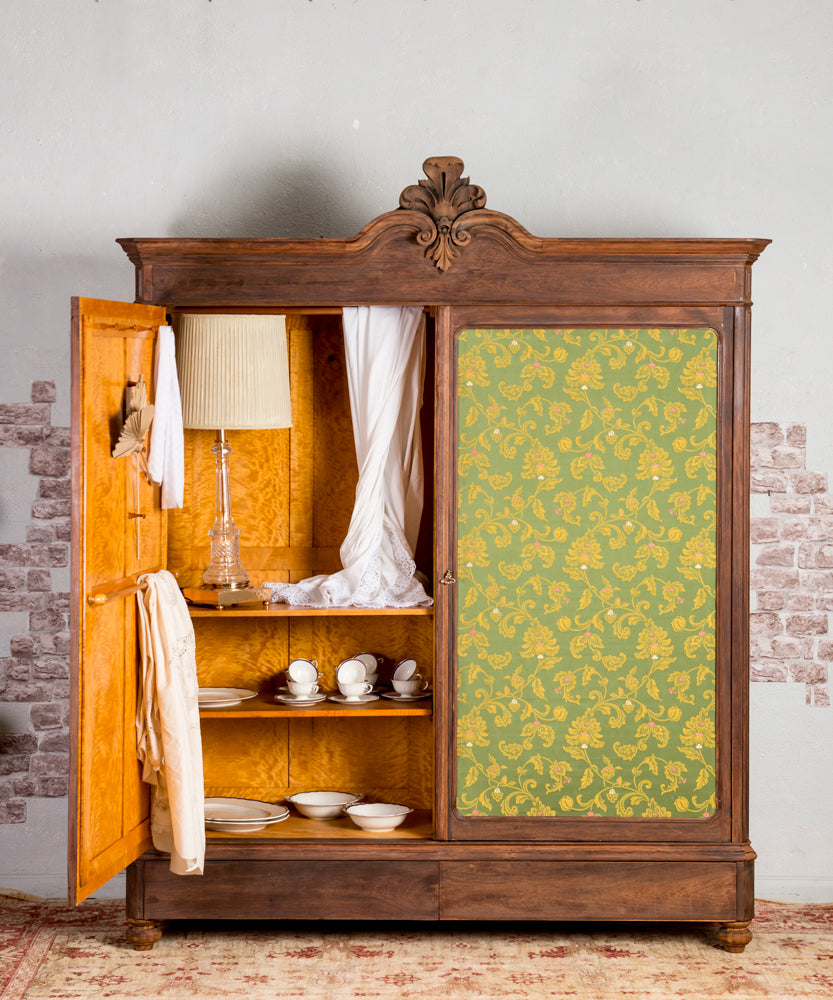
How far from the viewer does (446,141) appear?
392 centimetres

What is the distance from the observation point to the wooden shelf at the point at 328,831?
130 inches

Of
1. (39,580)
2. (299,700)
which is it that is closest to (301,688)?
(299,700)

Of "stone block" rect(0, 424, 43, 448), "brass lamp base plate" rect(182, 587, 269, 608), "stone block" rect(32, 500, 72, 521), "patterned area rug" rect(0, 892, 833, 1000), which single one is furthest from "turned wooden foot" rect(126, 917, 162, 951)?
"stone block" rect(0, 424, 43, 448)

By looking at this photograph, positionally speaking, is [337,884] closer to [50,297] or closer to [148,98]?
[50,297]

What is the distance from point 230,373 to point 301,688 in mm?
1086

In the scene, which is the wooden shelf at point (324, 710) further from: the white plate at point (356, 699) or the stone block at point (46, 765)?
the stone block at point (46, 765)

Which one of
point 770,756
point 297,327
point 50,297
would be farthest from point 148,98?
point 770,756

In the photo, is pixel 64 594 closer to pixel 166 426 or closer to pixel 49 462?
pixel 49 462

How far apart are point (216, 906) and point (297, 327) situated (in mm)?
1990

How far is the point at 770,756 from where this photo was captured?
3.93 meters

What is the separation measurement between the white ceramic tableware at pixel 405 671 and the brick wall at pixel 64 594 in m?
1.27

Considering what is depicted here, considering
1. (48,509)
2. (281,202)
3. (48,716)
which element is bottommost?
(48,716)

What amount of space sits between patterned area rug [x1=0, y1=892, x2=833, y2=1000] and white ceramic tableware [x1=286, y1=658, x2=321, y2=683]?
2.74 ft

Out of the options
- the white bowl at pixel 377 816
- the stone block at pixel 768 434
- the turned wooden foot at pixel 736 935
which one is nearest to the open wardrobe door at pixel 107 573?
the white bowl at pixel 377 816
